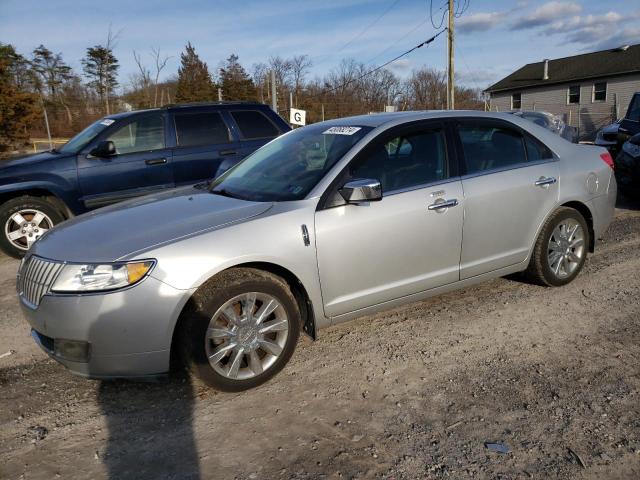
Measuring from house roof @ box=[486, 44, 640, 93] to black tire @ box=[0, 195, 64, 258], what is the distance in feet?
114

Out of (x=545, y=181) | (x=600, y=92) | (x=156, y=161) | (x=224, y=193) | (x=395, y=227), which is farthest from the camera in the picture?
(x=600, y=92)

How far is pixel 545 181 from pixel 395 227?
1.62m

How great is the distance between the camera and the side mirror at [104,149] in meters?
6.48

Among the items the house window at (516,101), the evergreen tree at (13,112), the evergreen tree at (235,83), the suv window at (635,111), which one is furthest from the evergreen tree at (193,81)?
the suv window at (635,111)

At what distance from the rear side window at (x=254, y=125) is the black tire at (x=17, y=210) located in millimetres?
2749

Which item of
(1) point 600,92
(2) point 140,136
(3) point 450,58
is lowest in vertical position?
(2) point 140,136

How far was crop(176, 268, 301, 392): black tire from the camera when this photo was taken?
9.50 feet

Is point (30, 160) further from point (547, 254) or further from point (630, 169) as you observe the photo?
point (630, 169)

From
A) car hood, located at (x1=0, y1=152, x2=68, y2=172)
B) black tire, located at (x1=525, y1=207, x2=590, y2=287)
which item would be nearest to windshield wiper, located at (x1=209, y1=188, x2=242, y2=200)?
black tire, located at (x1=525, y1=207, x2=590, y2=287)

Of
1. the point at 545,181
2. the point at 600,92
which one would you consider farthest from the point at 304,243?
the point at 600,92

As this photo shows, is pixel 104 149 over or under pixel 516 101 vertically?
under

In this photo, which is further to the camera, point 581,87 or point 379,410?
point 581,87

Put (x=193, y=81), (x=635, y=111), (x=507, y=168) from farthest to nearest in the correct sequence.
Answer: (x=193, y=81)
(x=635, y=111)
(x=507, y=168)

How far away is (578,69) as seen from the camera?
35.1 m
